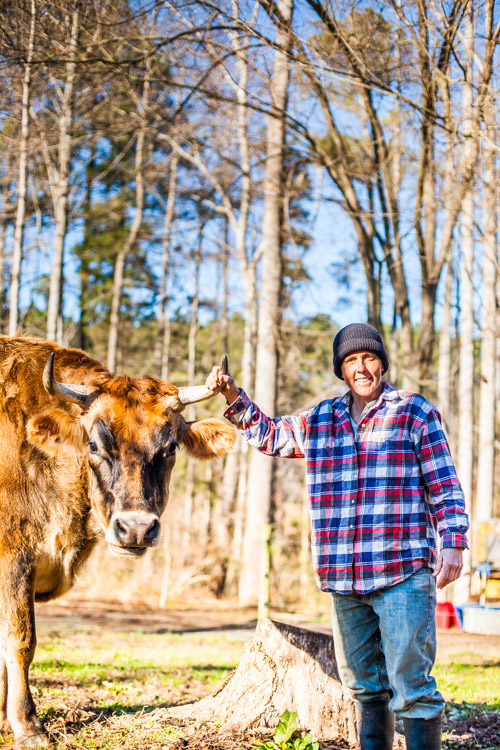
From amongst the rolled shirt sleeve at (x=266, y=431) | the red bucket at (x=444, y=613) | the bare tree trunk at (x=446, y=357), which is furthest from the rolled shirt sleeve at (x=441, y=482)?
the bare tree trunk at (x=446, y=357)

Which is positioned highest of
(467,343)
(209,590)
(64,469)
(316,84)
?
(316,84)

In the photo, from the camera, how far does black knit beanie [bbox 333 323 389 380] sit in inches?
157

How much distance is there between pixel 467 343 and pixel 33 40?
13.9m

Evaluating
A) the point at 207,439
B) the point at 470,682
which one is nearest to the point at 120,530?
the point at 207,439

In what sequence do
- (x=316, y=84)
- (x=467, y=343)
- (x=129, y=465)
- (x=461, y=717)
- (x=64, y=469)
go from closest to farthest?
1. (x=129, y=465)
2. (x=64, y=469)
3. (x=461, y=717)
4. (x=316, y=84)
5. (x=467, y=343)

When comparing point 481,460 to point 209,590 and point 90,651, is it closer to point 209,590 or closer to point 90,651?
point 209,590

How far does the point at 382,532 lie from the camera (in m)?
3.67

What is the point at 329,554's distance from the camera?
381 cm

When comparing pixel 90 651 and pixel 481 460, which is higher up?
pixel 481 460

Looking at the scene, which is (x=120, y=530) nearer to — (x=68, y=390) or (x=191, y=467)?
Result: (x=68, y=390)

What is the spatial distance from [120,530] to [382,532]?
171cm

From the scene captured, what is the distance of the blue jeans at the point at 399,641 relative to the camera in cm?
353

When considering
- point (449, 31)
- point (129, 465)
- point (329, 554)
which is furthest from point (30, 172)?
point (329, 554)

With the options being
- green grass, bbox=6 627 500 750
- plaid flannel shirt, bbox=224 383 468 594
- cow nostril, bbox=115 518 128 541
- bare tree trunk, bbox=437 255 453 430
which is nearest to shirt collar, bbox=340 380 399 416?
plaid flannel shirt, bbox=224 383 468 594
